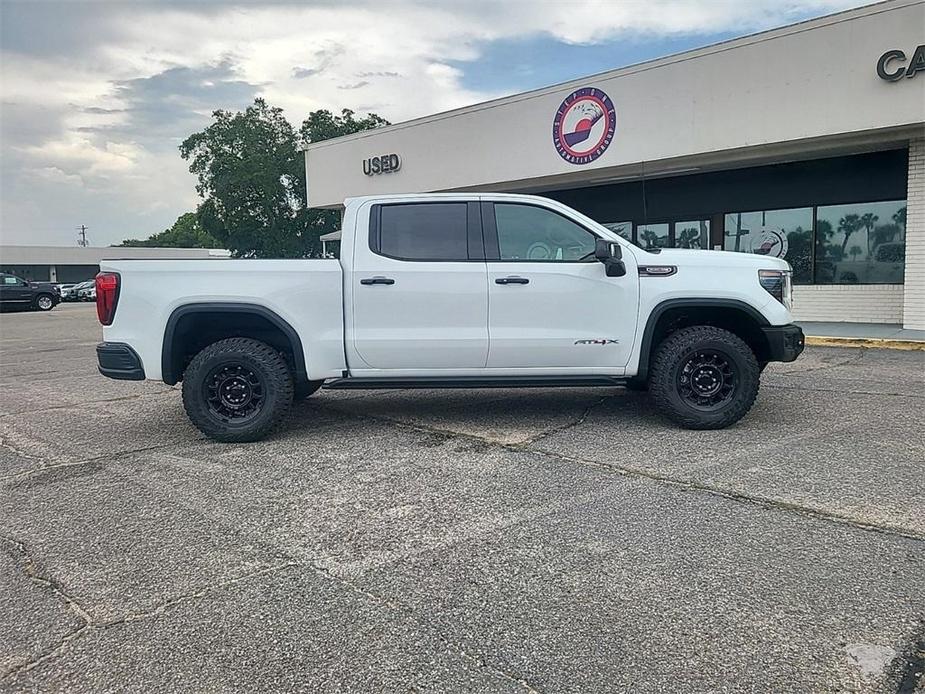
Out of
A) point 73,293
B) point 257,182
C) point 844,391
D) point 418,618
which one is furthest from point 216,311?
point 73,293

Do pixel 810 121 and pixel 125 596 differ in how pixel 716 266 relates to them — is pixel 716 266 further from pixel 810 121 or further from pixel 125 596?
pixel 810 121

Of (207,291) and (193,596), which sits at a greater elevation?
(207,291)

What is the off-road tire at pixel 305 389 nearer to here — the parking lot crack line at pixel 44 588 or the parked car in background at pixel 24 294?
the parking lot crack line at pixel 44 588

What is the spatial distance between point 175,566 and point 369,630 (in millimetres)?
1211

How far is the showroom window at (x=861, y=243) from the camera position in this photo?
13.5 metres

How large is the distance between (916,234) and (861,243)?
1932 mm

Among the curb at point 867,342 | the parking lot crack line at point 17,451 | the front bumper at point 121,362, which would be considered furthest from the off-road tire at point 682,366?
the curb at point 867,342

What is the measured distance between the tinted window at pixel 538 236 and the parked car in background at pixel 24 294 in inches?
1231

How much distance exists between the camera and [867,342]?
36.4 feet

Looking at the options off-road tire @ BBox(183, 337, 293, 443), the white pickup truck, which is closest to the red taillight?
the white pickup truck

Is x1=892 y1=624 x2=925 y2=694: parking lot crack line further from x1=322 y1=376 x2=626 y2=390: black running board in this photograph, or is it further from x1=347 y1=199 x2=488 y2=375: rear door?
x1=347 y1=199 x2=488 y2=375: rear door

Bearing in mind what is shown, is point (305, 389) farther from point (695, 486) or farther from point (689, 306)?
point (695, 486)

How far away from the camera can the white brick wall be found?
13.7m

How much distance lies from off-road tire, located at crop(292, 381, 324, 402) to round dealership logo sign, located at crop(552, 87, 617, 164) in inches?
407
